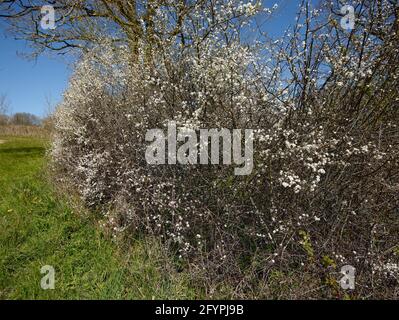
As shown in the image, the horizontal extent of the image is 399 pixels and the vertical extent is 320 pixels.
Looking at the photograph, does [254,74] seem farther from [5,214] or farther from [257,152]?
[5,214]

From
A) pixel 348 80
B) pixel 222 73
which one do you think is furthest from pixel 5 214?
pixel 348 80

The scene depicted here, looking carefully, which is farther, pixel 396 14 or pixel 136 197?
pixel 136 197

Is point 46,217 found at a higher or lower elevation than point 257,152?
lower

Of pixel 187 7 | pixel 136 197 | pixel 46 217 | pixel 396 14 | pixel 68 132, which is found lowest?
pixel 46 217

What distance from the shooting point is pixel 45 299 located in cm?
276

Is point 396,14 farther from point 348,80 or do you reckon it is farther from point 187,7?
point 187,7

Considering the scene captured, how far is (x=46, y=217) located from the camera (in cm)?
437

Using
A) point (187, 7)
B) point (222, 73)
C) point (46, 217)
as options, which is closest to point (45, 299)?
point (46, 217)

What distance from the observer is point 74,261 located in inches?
130

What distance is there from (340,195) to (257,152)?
3.00 ft

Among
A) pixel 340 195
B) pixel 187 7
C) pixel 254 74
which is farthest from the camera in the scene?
pixel 187 7

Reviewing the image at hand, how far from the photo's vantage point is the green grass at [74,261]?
278 cm

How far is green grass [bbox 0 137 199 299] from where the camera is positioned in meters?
2.78

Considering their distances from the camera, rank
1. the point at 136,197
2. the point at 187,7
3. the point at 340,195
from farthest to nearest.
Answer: the point at 187,7 → the point at 136,197 → the point at 340,195
